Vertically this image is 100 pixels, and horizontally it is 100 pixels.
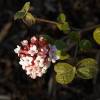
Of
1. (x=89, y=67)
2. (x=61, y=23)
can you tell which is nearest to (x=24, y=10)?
(x=61, y=23)

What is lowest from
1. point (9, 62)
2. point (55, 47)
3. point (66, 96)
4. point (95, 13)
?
point (66, 96)

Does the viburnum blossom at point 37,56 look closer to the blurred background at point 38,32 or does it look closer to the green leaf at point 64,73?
the green leaf at point 64,73

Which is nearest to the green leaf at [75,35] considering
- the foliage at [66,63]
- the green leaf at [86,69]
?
the foliage at [66,63]

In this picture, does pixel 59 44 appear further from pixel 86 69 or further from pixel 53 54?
pixel 86 69

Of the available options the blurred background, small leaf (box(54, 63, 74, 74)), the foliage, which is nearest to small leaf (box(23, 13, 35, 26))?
the foliage

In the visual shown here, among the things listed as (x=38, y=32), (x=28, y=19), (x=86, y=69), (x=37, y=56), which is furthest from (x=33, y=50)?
(x=38, y=32)

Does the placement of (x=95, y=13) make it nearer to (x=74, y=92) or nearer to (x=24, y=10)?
(x=74, y=92)

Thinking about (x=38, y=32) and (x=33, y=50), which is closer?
(x=33, y=50)
